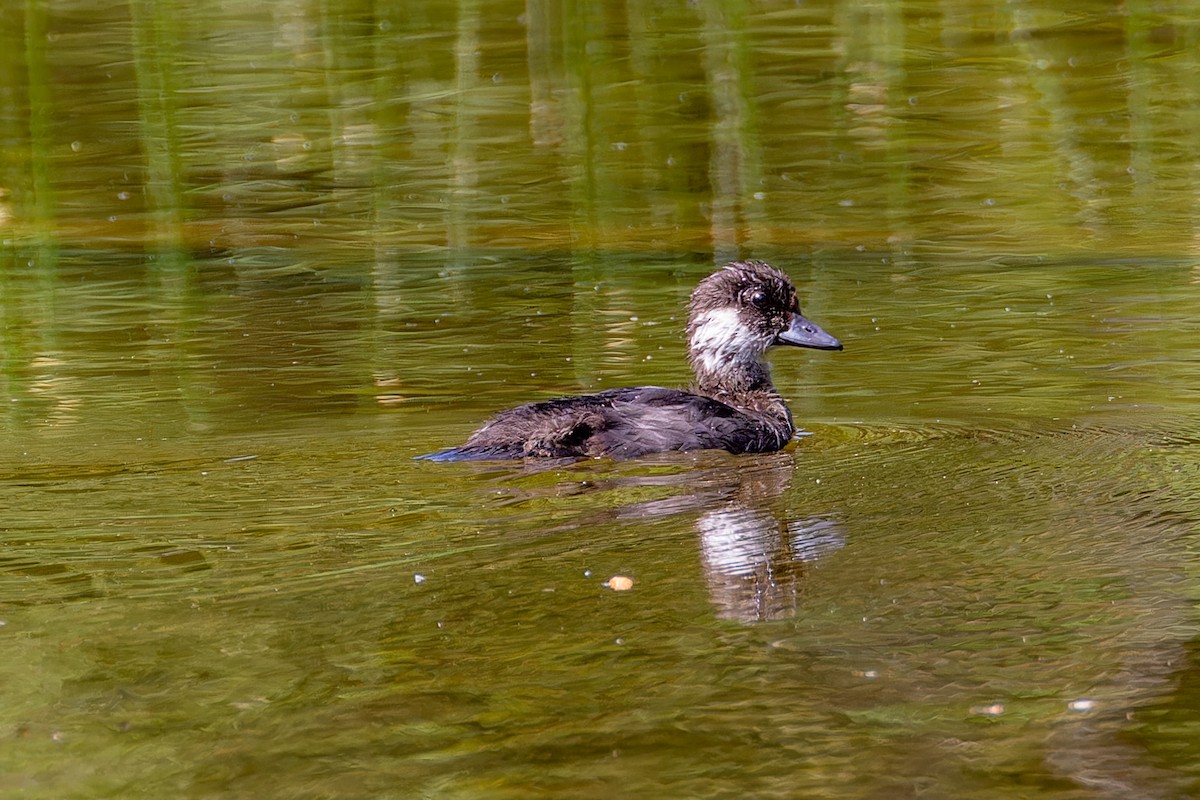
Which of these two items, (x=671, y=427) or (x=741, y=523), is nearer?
(x=741, y=523)

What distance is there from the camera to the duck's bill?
9141 mm

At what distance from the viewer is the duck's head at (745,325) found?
9.11 metres

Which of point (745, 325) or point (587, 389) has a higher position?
point (745, 325)

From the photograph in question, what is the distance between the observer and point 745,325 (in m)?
9.10

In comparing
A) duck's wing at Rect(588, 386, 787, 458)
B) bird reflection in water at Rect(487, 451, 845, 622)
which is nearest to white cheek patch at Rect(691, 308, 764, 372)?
duck's wing at Rect(588, 386, 787, 458)

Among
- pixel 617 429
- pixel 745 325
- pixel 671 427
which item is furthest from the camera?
pixel 745 325

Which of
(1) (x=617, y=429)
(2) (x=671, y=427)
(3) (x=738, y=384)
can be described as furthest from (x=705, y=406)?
(3) (x=738, y=384)

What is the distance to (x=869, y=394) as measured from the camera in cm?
917

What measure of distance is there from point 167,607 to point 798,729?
2057 mm

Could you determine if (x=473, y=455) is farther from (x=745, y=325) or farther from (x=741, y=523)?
(x=745, y=325)

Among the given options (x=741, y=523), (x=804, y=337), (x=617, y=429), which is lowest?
(x=741, y=523)

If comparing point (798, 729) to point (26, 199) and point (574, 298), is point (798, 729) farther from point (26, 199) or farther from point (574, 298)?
point (26, 199)

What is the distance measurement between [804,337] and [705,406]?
0.99m

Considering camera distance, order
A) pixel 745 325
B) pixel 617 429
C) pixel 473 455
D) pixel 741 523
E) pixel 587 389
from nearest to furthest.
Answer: pixel 741 523, pixel 473 455, pixel 617 429, pixel 745 325, pixel 587 389
